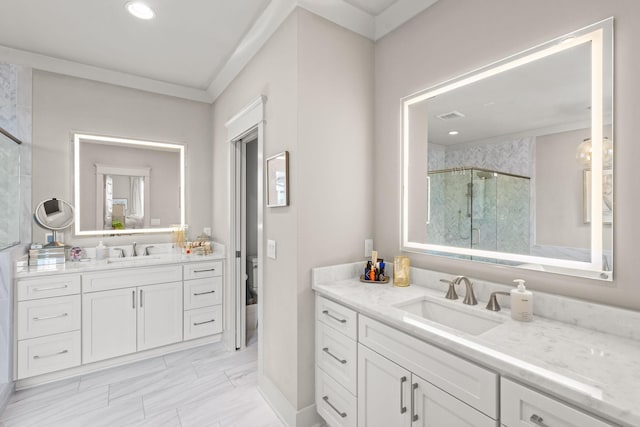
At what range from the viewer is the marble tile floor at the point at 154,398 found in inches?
78.6

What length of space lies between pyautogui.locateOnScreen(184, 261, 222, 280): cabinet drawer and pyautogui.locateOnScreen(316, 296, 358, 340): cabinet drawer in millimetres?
1607

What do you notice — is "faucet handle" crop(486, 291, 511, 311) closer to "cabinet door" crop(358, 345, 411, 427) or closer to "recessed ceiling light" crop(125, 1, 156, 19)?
"cabinet door" crop(358, 345, 411, 427)

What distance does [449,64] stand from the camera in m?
1.72

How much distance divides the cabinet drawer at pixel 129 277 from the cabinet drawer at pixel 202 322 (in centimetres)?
40

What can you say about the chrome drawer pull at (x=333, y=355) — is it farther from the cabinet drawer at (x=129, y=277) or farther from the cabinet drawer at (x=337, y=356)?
the cabinet drawer at (x=129, y=277)

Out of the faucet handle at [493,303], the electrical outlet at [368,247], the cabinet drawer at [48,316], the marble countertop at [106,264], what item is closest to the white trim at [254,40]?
the electrical outlet at [368,247]

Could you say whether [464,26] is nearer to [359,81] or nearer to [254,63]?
[359,81]

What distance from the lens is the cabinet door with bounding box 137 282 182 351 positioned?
274 cm

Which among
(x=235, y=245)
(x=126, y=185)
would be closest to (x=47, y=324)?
(x=126, y=185)

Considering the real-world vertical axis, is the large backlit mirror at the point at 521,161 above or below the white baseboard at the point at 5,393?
above

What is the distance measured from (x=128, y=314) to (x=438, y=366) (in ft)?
8.75

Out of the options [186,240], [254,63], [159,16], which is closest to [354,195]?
[254,63]

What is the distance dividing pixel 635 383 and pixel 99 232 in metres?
3.79

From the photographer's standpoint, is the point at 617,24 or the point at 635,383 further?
the point at 617,24
